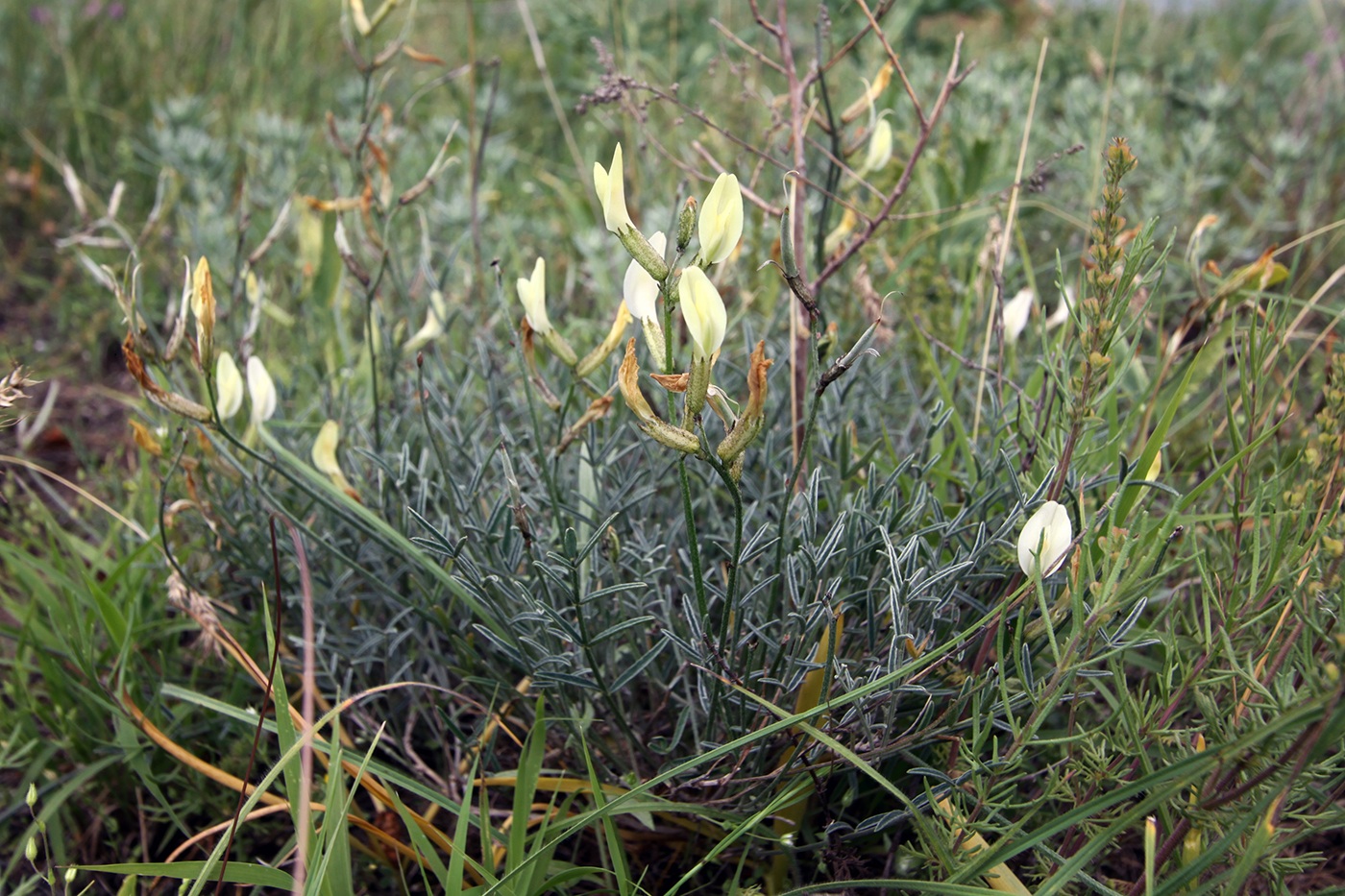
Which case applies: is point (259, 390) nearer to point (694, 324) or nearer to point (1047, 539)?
point (694, 324)

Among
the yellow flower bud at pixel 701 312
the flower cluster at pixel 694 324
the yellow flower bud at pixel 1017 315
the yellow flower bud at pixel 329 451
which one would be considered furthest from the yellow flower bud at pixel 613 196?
the yellow flower bud at pixel 1017 315

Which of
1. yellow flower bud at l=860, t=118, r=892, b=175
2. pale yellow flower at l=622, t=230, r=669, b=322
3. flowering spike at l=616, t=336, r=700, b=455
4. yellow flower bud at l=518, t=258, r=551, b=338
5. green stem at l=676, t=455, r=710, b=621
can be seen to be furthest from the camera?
yellow flower bud at l=860, t=118, r=892, b=175

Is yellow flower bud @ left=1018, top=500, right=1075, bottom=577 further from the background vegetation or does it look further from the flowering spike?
the flowering spike

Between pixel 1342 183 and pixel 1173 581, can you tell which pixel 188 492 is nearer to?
pixel 1173 581

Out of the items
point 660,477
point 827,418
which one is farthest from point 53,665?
point 827,418

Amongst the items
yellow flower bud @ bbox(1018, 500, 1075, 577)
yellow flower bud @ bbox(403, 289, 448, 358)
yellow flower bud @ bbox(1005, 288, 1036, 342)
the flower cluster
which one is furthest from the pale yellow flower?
yellow flower bud @ bbox(1005, 288, 1036, 342)

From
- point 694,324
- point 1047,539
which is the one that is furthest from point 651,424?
point 1047,539

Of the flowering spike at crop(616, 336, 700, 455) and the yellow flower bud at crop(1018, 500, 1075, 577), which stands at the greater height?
the flowering spike at crop(616, 336, 700, 455)
